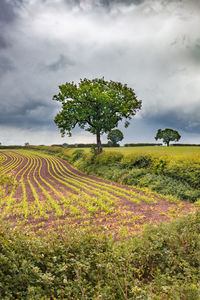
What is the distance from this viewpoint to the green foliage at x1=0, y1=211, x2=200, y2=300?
3.35 m

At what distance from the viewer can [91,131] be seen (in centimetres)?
2827

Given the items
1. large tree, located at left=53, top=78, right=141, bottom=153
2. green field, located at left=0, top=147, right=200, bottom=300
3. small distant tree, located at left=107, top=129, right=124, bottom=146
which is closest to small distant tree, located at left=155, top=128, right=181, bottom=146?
small distant tree, located at left=107, top=129, right=124, bottom=146

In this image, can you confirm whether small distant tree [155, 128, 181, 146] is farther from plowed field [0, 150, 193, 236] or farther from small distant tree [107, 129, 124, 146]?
plowed field [0, 150, 193, 236]

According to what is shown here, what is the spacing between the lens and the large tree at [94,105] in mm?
25922

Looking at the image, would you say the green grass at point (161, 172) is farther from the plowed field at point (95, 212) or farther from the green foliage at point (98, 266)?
the green foliage at point (98, 266)

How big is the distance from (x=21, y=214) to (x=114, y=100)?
2126 centimetres

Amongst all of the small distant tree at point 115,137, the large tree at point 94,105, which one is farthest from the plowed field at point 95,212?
the small distant tree at point 115,137

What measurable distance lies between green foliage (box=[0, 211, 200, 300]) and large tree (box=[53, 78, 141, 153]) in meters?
22.1

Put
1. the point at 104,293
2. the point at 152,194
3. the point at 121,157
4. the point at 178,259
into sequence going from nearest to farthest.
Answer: the point at 104,293, the point at 178,259, the point at 152,194, the point at 121,157

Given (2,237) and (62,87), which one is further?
(62,87)

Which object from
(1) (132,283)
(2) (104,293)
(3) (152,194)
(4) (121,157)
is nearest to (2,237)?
(2) (104,293)

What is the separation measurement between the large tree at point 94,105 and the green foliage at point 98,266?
2209cm

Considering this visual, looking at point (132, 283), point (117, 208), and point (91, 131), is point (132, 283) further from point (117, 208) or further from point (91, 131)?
point (91, 131)

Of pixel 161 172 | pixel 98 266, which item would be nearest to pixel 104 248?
pixel 98 266
